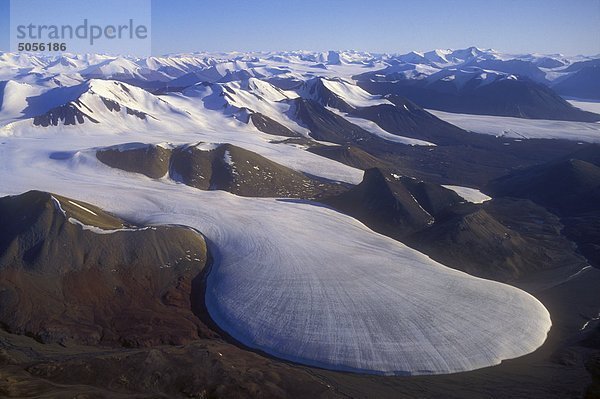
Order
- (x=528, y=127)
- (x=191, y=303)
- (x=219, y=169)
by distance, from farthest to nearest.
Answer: (x=528, y=127) → (x=219, y=169) → (x=191, y=303)

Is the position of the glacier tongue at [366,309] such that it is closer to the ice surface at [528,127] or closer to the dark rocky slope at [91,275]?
the dark rocky slope at [91,275]

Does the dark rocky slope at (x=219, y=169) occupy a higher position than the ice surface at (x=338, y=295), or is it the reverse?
the dark rocky slope at (x=219, y=169)

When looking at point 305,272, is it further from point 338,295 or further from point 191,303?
Answer: point 191,303

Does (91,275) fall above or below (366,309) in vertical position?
above

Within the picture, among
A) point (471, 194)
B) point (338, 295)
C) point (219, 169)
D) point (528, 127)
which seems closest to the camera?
point (338, 295)

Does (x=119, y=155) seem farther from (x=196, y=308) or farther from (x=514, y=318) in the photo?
(x=514, y=318)

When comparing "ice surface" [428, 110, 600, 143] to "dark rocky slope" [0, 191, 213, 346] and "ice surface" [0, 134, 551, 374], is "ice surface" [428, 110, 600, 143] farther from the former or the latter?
"dark rocky slope" [0, 191, 213, 346]

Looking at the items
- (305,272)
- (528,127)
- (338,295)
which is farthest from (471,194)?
(528,127)

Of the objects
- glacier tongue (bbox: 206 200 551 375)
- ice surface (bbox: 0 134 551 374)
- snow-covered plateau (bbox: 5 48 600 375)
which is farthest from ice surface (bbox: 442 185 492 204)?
glacier tongue (bbox: 206 200 551 375)

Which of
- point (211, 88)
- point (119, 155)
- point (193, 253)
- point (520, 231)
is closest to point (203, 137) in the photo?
point (119, 155)

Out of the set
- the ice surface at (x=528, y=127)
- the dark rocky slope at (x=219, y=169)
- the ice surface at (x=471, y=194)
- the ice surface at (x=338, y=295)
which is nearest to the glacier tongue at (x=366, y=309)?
the ice surface at (x=338, y=295)

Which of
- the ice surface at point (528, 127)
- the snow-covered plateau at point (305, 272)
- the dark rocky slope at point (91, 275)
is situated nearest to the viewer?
the snow-covered plateau at point (305, 272)
